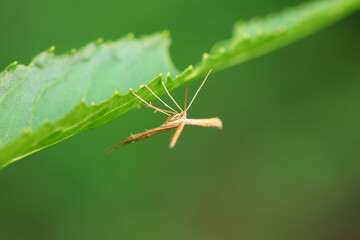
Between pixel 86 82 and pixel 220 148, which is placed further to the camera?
pixel 220 148

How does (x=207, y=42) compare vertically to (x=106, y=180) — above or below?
above

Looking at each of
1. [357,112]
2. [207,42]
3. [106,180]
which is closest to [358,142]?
[357,112]

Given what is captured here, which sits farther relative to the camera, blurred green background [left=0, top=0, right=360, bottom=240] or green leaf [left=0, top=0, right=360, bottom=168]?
blurred green background [left=0, top=0, right=360, bottom=240]

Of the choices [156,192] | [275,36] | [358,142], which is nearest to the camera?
[275,36]

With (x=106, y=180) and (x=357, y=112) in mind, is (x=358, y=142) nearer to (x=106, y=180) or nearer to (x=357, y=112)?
(x=357, y=112)

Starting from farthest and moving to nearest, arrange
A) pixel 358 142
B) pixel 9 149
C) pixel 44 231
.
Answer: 1. pixel 358 142
2. pixel 44 231
3. pixel 9 149
